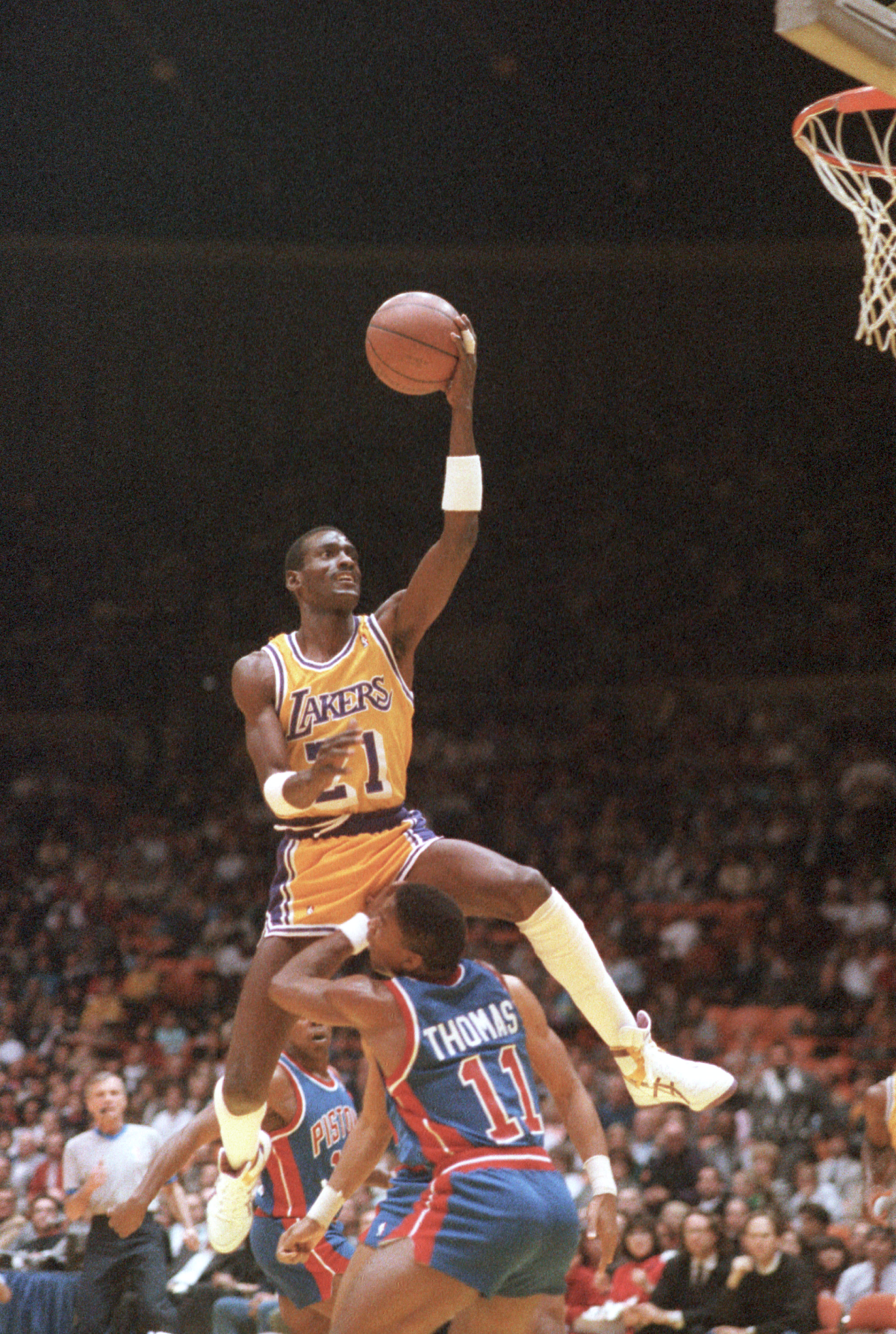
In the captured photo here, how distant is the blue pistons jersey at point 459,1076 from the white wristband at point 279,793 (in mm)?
943

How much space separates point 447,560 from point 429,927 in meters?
1.67

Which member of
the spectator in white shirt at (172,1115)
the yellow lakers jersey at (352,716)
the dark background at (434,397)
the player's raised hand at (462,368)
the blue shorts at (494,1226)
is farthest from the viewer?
the dark background at (434,397)

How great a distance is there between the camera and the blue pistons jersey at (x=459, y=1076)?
4344 mm

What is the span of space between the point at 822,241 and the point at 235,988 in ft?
37.4

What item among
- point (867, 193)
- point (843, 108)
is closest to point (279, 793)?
point (867, 193)

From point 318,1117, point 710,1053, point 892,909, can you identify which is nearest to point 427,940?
point 318,1117

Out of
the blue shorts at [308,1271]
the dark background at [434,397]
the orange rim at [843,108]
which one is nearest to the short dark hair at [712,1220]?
the blue shorts at [308,1271]

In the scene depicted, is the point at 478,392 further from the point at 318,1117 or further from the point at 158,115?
the point at 318,1117

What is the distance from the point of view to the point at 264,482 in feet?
68.6

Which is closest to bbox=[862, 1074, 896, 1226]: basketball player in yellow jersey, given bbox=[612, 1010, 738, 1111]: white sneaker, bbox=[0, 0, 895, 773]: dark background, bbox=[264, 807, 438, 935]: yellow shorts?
bbox=[612, 1010, 738, 1111]: white sneaker

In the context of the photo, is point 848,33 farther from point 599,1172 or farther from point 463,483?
point 599,1172

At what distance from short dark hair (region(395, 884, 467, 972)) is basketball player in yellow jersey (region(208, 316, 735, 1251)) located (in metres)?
0.76

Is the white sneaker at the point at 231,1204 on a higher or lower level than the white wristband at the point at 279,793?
lower

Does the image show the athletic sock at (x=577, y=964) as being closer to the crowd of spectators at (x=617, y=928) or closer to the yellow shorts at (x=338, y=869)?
the yellow shorts at (x=338, y=869)
